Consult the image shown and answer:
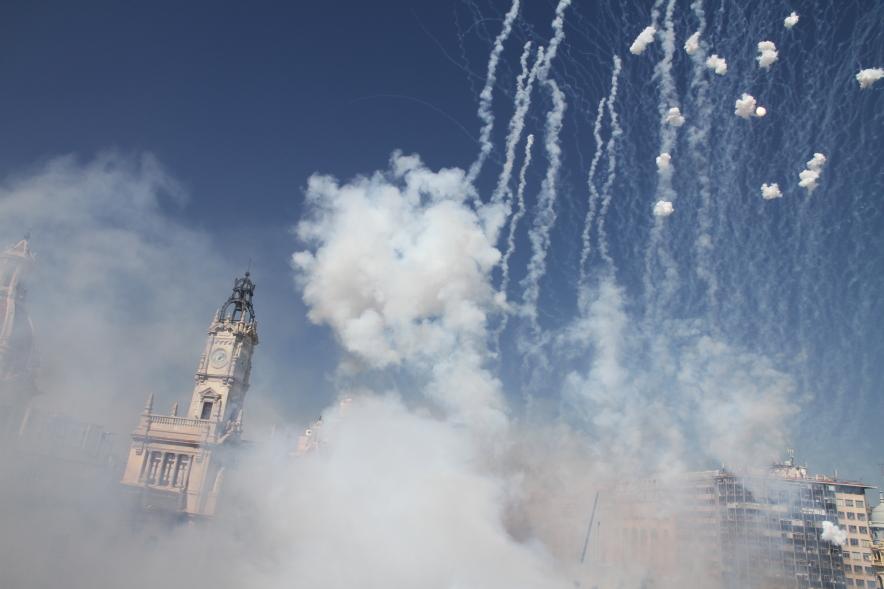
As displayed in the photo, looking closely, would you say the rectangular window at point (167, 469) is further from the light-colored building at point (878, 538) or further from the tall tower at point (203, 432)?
the light-colored building at point (878, 538)

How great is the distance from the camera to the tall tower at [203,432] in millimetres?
73375

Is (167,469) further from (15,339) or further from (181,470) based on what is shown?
(15,339)

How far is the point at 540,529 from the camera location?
198ft

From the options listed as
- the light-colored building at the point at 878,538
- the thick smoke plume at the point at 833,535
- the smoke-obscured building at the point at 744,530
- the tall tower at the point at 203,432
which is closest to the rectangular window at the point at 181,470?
the tall tower at the point at 203,432

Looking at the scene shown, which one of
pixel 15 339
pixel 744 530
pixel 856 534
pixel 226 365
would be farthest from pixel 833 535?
pixel 15 339

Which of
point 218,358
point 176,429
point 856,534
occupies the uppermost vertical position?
point 218,358

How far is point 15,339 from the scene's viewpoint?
8162 centimetres

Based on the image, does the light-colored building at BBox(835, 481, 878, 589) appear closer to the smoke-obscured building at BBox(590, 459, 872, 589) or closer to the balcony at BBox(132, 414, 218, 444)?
the smoke-obscured building at BBox(590, 459, 872, 589)

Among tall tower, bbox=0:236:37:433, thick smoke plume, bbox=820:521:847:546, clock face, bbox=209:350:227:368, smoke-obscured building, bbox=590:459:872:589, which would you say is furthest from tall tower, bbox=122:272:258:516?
thick smoke plume, bbox=820:521:847:546

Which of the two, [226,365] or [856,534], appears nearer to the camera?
[226,365]

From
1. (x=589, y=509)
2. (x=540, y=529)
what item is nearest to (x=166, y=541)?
(x=540, y=529)

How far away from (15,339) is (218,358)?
83.5 ft

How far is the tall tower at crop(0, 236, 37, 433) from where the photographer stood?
7744 cm

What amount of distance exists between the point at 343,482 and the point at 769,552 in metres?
84.8
